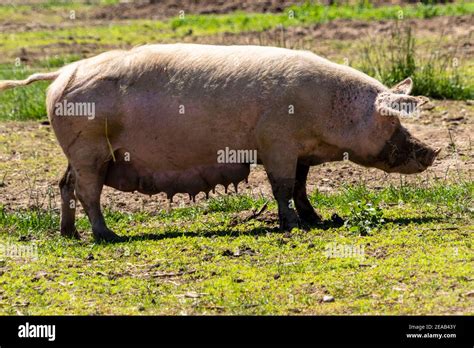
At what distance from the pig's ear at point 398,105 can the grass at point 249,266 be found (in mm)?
831

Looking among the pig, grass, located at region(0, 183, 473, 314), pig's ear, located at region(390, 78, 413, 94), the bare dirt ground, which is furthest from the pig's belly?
pig's ear, located at region(390, 78, 413, 94)

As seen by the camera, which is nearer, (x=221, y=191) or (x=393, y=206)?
(x=393, y=206)

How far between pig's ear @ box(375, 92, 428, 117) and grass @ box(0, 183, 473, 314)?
0.83 meters

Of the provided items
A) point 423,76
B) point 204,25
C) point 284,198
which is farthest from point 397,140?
point 204,25

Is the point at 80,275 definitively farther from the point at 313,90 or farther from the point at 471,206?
the point at 471,206

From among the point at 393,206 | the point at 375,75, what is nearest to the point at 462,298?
the point at 393,206

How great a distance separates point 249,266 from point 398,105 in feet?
7.00

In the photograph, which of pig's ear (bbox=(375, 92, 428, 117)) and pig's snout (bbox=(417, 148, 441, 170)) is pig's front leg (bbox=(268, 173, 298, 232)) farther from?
pig's snout (bbox=(417, 148, 441, 170))

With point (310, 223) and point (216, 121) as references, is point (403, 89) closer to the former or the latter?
point (310, 223)

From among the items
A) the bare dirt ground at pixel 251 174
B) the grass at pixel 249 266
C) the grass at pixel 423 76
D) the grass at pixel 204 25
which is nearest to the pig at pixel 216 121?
the grass at pixel 249 266

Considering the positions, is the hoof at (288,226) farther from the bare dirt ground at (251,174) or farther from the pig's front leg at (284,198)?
the bare dirt ground at (251,174)

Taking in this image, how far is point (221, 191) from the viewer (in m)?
12.0

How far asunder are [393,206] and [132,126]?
2406 mm

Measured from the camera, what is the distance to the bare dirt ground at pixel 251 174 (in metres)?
11.7
